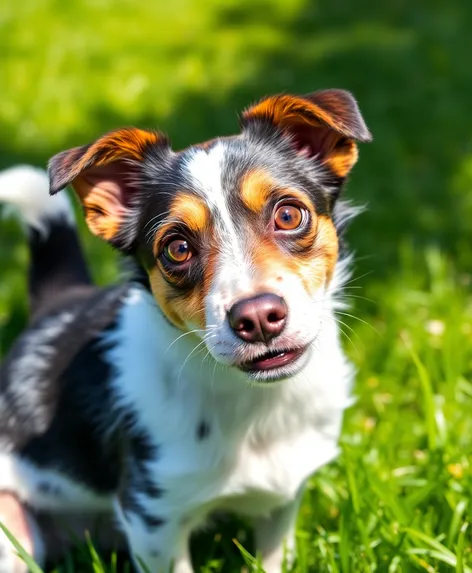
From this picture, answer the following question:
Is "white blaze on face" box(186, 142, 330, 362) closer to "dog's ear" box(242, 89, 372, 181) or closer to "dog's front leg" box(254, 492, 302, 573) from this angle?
"dog's ear" box(242, 89, 372, 181)

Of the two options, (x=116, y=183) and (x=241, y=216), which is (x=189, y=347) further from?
(x=116, y=183)

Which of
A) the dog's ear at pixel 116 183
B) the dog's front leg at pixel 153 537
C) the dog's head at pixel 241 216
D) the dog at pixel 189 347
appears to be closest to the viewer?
the dog's head at pixel 241 216

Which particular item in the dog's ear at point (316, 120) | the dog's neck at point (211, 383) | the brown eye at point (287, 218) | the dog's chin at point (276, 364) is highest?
the dog's ear at point (316, 120)

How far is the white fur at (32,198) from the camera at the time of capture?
3.87 m

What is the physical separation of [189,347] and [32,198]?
4.02 ft

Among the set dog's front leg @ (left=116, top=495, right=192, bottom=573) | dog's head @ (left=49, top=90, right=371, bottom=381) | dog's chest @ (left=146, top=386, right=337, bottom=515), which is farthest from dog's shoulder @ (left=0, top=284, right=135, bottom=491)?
dog's head @ (left=49, top=90, right=371, bottom=381)

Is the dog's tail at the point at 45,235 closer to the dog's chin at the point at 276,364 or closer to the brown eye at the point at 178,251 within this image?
the brown eye at the point at 178,251

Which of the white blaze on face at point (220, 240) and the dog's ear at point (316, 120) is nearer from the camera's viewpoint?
the white blaze on face at point (220, 240)

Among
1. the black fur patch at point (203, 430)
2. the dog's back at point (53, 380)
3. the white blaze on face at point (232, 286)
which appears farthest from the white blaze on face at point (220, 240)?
the dog's back at point (53, 380)

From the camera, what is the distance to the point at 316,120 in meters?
3.06

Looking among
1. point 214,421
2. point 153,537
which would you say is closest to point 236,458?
point 214,421

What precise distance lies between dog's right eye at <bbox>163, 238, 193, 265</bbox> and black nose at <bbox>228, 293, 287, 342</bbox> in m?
0.35

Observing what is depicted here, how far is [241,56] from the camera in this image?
8820 mm

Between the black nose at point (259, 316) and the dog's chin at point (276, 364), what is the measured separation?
0.39 ft
